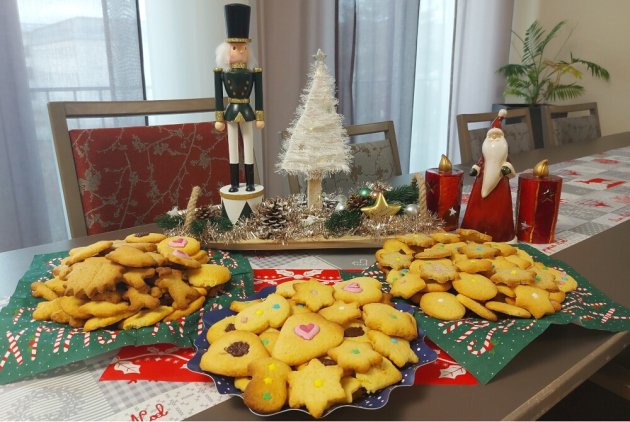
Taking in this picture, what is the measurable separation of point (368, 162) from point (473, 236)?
83 cm

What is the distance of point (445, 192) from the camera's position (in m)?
1.00

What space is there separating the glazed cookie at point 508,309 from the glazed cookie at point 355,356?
0.67 feet

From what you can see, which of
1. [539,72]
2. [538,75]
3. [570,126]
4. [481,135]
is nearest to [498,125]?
[481,135]

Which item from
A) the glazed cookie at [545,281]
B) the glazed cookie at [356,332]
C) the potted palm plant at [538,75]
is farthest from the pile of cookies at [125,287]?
the potted palm plant at [538,75]

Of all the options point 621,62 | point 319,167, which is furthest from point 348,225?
point 621,62

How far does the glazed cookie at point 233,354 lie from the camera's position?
478 mm

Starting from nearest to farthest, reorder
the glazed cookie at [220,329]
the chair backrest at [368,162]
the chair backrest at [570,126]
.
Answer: the glazed cookie at [220,329], the chair backrest at [368,162], the chair backrest at [570,126]

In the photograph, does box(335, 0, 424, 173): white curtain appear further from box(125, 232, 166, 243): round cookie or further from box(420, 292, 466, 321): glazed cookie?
box(420, 292, 466, 321): glazed cookie

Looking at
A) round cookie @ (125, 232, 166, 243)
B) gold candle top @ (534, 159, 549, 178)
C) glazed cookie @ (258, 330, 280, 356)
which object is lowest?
glazed cookie @ (258, 330, 280, 356)

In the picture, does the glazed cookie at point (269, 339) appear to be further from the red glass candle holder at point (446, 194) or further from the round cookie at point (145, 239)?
the red glass candle holder at point (446, 194)

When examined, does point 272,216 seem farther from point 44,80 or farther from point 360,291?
point 44,80

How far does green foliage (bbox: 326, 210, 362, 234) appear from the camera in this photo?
930 mm

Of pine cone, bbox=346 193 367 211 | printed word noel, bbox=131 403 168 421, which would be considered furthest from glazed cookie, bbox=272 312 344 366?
pine cone, bbox=346 193 367 211

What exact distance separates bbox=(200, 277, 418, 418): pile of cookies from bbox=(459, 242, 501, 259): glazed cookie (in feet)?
0.63
